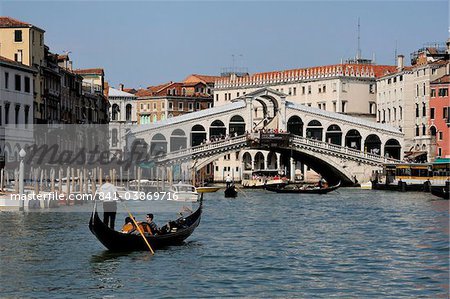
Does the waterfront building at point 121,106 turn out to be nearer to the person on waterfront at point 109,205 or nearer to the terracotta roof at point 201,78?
the terracotta roof at point 201,78

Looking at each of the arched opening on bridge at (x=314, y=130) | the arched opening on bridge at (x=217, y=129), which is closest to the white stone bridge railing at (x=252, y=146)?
the arched opening on bridge at (x=217, y=129)

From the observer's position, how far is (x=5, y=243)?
62.7 ft

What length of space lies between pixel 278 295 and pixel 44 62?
28.0 m

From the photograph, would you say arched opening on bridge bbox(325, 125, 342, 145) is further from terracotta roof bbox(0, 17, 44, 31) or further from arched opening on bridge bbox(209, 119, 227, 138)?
terracotta roof bbox(0, 17, 44, 31)

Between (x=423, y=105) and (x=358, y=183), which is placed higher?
(x=423, y=105)

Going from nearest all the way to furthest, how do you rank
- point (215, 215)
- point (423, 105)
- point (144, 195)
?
point (215, 215) → point (144, 195) → point (423, 105)

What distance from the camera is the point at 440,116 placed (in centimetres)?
4900

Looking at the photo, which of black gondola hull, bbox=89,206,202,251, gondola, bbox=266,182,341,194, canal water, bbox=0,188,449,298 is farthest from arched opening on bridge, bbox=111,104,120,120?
black gondola hull, bbox=89,206,202,251

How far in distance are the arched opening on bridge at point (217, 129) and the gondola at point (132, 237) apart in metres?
31.0

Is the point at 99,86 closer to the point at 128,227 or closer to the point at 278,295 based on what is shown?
the point at 128,227

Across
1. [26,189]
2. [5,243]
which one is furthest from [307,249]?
[26,189]

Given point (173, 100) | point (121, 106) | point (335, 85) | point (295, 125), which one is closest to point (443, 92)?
point (295, 125)

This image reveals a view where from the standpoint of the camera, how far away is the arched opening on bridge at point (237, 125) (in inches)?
1994

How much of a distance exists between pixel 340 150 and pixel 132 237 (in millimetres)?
30399
